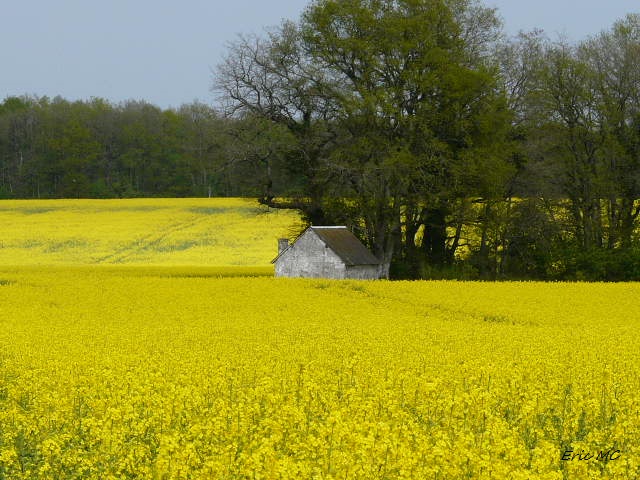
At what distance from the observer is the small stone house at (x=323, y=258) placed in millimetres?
40906

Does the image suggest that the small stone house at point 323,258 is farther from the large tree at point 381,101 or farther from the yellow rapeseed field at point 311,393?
the yellow rapeseed field at point 311,393

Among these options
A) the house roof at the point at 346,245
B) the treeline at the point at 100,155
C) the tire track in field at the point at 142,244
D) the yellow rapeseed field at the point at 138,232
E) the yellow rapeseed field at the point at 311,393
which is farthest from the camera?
the treeline at the point at 100,155

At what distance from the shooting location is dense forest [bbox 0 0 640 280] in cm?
4275

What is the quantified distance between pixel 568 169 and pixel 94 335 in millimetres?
33325

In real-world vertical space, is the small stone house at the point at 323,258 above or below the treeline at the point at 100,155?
below

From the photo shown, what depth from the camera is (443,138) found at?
146 ft

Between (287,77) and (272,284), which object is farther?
(287,77)

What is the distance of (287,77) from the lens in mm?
43531

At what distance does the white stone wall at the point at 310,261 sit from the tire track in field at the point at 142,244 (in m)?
16.0

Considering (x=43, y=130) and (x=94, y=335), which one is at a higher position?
(x=43, y=130)

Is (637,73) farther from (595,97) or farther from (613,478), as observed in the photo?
(613,478)

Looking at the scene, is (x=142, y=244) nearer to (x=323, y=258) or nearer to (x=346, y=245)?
(x=346, y=245)

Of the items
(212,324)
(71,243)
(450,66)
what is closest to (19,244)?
(71,243)

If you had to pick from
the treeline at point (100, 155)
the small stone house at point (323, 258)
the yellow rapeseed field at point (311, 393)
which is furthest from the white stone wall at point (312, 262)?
the treeline at point (100, 155)
